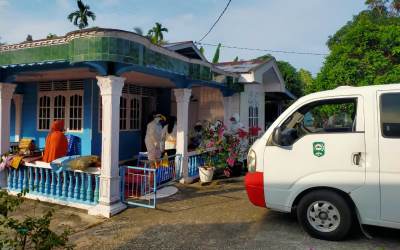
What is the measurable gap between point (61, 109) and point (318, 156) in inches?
312

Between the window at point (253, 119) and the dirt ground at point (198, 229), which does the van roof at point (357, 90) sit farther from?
the window at point (253, 119)

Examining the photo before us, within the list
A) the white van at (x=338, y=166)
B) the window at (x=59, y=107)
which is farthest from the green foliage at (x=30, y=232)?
the window at (x=59, y=107)

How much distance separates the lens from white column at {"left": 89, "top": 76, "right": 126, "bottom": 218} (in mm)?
5773

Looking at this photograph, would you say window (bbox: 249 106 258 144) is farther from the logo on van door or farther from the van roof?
the logo on van door

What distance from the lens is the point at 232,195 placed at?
722cm

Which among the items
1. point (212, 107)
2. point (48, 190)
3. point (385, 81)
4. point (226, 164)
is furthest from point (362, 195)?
point (385, 81)

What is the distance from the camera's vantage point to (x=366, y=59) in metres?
12.4

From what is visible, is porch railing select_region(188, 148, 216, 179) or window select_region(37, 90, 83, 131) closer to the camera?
porch railing select_region(188, 148, 216, 179)

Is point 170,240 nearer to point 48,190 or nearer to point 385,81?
point 48,190

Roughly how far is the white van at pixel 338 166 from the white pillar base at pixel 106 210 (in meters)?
2.52

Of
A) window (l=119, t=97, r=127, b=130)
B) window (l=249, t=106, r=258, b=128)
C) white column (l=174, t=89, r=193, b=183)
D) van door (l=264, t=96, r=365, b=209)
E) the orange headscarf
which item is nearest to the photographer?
van door (l=264, t=96, r=365, b=209)

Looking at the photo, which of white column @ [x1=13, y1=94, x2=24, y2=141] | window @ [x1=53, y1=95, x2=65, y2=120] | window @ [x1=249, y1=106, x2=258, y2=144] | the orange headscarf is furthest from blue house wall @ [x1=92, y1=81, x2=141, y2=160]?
window @ [x1=249, y1=106, x2=258, y2=144]

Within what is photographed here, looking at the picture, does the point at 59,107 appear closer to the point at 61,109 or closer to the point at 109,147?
the point at 61,109

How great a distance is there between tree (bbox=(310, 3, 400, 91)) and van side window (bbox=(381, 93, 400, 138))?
28.2ft
